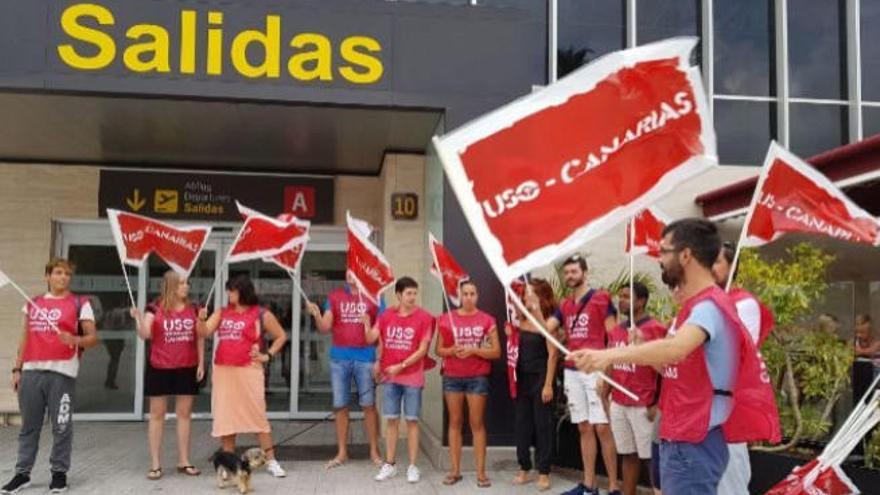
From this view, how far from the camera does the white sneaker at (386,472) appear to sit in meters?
6.93

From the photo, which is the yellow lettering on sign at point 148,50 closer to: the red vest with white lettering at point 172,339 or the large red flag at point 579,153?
the red vest with white lettering at point 172,339

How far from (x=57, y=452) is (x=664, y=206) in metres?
6.76

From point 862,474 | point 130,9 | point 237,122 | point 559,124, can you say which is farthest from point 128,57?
point 862,474

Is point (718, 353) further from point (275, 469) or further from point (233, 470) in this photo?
point (275, 469)

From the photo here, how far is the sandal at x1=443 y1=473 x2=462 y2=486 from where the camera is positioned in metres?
Answer: 6.83

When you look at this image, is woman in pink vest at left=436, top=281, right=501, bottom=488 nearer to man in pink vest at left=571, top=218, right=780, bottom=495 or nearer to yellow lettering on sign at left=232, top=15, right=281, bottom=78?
yellow lettering on sign at left=232, top=15, right=281, bottom=78

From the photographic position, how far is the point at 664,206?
29.7 ft

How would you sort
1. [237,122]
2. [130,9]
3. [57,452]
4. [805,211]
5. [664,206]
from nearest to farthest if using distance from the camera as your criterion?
[805,211], [57,452], [130,9], [237,122], [664,206]

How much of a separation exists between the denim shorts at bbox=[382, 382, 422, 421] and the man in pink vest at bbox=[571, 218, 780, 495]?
3934 millimetres

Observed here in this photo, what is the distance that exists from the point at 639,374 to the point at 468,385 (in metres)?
1.83

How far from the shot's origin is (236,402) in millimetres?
6973

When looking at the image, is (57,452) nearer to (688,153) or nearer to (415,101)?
(415,101)

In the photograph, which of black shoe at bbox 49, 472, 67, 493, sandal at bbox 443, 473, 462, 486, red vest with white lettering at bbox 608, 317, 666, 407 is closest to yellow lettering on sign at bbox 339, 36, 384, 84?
red vest with white lettering at bbox 608, 317, 666, 407

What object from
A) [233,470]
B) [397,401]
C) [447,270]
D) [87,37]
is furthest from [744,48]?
[233,470]
